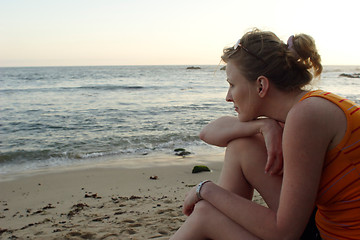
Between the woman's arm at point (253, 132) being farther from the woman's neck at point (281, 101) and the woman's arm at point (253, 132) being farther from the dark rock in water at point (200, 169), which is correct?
the dark rock in water at point (200, 169)

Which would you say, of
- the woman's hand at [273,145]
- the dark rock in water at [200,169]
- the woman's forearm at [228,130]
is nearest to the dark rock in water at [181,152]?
the dark rock in water at [200,169]

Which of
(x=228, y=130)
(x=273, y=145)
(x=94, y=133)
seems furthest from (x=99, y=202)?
(x=94, y=133)

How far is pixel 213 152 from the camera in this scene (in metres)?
7.74

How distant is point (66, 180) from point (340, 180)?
16.3 feet

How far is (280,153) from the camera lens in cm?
195

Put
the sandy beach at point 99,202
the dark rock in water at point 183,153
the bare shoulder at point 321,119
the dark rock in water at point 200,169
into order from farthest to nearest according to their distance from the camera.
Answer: the dark rock in water at point 183,153 → the dark rock in water at point 200,169 → the sandy beach at point 99,202 → the bare shoulder at point 321,119

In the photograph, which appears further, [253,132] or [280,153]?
[253,132]

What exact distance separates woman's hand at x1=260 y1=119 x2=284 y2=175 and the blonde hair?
0.25m

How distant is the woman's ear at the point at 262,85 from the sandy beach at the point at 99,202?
206cm

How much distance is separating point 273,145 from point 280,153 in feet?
0.19

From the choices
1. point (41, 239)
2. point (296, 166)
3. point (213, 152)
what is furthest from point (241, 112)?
point (213, 152)

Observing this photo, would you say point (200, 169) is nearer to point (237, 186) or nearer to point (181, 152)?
point (181, 152)

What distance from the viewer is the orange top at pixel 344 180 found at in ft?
5.16

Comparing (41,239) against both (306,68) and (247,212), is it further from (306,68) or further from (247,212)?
Answer: (306,68)
